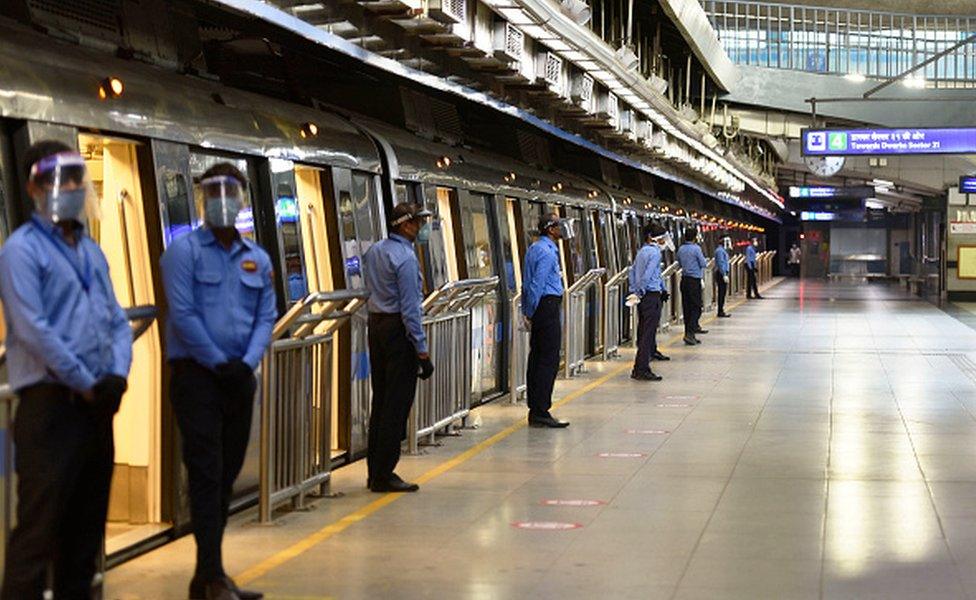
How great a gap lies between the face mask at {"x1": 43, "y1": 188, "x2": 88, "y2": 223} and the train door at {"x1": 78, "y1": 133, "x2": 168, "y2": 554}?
2.29 meters

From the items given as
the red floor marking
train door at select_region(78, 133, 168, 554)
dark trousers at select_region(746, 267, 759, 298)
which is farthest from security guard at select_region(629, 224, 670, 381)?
dark trousers at select_region(746, 267, 759, 298)

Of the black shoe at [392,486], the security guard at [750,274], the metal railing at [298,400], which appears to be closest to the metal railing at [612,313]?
the black shoe at [392,486]

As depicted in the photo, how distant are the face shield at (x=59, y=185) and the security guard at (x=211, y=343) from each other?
1.10 meters

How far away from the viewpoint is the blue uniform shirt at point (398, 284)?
396 inches

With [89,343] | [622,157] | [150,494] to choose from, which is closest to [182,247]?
[89,343]

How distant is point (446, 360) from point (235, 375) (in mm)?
5639

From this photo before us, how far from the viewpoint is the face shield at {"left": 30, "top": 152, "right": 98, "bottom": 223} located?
577 cm

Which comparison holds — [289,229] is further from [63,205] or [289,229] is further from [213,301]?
[63,205]

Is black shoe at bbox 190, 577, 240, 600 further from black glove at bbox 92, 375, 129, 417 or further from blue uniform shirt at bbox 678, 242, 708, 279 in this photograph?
blue uniform shirt at bbox 678, 242, 708, 279

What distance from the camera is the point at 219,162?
8.88 m

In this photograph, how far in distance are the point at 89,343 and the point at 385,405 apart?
4.36 meters

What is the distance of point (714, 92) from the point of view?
3509 centimetres

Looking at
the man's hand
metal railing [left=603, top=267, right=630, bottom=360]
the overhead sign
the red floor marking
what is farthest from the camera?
the overhead sign

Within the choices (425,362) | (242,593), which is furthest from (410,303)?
(242,593)
